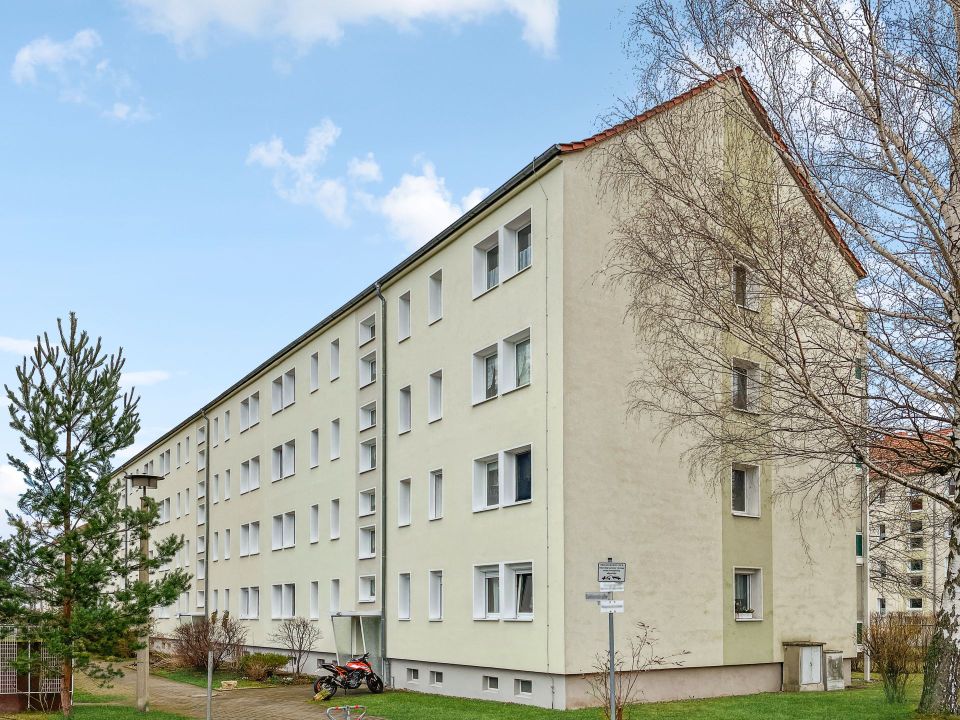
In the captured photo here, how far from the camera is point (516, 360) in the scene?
81.2ft

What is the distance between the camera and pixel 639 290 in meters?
18.1

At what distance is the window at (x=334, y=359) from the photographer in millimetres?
36013

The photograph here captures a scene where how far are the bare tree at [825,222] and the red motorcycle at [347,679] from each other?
12772 millimetres

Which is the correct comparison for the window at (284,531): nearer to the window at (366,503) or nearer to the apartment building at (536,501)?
the apartment building at (536,501)

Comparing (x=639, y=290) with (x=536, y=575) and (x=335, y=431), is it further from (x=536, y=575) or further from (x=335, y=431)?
(x=335, y=431)

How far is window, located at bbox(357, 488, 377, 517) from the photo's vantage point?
32656 mm

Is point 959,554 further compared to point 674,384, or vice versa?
point 674,384

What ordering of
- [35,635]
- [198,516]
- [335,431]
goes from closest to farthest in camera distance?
1. [35,635]
2. [335,431]
3. [198,516]

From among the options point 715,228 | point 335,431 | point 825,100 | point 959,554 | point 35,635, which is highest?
point 825,100

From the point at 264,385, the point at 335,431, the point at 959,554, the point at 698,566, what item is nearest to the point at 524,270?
the point at 698,566

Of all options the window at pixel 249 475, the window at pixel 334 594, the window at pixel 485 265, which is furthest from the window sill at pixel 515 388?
the window at pixel 249 475

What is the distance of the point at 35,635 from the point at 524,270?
12373mm

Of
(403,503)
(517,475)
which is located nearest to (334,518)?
(403,503)

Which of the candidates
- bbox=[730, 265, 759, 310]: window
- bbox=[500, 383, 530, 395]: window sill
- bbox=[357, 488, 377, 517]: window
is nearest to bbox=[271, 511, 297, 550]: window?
bbox=[357, 488, 377, 517]: window
